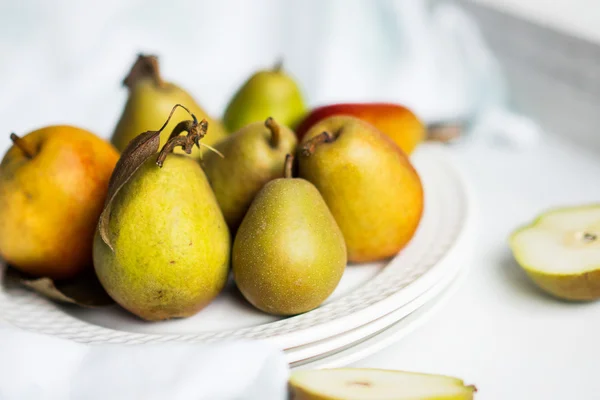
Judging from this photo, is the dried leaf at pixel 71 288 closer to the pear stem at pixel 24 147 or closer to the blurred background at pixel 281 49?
the pear stem at pixel 24 147

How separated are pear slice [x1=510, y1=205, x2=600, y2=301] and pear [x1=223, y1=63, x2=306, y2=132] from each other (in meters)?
0.31

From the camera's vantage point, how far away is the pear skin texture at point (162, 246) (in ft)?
1.68

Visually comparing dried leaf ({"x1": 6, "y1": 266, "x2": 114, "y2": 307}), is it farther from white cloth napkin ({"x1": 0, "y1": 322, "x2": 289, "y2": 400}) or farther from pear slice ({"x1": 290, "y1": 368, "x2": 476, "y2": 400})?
pear slice ({"x1": 290, "y1": 368, "x2": 476, "y2": 400})

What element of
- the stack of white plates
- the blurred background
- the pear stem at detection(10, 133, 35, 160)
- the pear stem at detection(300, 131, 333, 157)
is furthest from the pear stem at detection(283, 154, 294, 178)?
the blurred background

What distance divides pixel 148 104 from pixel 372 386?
15.0 inches

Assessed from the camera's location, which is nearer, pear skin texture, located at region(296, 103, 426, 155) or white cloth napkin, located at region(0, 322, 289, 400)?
white cloth napkin, located at region(0, 322, 289, 400)

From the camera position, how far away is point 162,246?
1.68 ft

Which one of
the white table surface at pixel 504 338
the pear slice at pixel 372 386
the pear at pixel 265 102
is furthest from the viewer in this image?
the pear at pixel 265 102

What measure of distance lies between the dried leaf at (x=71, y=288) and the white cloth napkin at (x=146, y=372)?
0.32 feet

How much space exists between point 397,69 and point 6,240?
907mm

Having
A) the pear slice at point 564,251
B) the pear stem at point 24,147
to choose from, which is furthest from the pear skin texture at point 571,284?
the pear stem at point 24,147

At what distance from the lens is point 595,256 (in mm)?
601

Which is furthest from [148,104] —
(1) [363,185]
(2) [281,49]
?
(2) [281,49]

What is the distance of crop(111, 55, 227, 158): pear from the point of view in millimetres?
668
